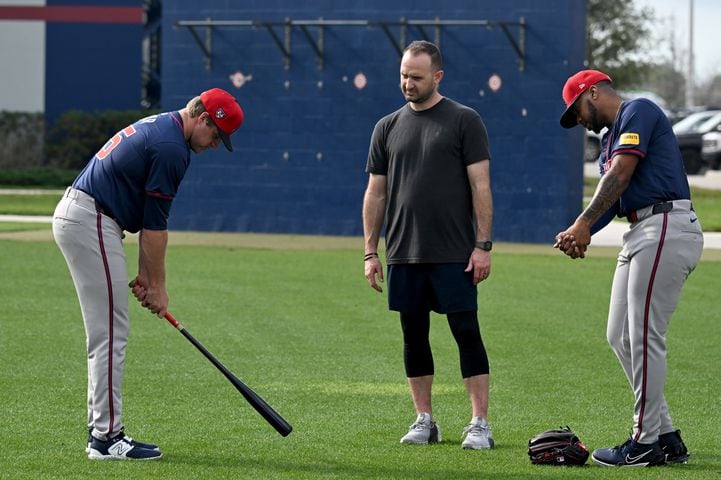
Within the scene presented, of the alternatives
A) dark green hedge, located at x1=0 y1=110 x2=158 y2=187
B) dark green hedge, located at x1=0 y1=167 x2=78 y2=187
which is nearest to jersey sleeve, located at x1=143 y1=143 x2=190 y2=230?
dark green hedge, located at x1=0 y1=167 x2=78 y2=187

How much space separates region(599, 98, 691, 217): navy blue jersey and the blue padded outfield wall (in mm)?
14219

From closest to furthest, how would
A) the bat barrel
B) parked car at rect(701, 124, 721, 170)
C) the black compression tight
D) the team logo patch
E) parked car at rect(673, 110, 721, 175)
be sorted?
the team logo patch → the bat barrel → the black compression tight → parked car at rect(701, 124, 721, 170) → parked car at rect(673, 110, 721, 175)

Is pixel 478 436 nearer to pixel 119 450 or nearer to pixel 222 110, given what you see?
pixel 119 450

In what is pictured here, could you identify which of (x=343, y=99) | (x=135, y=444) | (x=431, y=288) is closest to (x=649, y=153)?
(x=431, y=288)

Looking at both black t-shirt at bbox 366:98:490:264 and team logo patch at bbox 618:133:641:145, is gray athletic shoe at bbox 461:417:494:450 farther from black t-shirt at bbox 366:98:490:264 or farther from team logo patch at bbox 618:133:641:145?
team logo patch at bbox 618:133:641:145

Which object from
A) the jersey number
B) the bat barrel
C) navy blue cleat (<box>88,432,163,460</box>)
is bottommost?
navy blue cleat (<box>88,432,163,460</box>)

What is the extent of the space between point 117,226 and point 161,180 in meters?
0.40

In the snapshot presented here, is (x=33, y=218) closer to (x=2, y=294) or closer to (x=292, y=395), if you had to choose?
(x=2, y=294)

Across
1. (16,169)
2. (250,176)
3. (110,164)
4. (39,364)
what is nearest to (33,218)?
(250,176)

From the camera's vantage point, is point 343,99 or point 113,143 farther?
point 343,99

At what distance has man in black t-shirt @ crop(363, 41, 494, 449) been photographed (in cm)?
729

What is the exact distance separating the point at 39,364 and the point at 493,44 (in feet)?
41.9

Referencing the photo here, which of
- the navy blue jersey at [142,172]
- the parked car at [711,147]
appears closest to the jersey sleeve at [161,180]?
the navy blue jersey at [142,172]

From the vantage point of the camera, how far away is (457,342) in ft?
24.3
